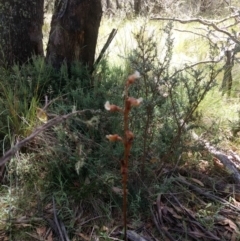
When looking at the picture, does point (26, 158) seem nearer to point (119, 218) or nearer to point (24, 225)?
point (24, 225)

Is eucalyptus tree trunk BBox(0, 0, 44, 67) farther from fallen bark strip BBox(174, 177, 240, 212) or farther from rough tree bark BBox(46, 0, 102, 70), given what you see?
fallen bark strip BBox(174, 177, 240, 212)

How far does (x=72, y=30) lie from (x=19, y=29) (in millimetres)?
479

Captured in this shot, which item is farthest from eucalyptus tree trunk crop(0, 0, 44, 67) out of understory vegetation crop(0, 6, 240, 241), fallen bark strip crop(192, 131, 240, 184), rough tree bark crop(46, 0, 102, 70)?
fallen bark strip crop(192, 131, 240, 184)

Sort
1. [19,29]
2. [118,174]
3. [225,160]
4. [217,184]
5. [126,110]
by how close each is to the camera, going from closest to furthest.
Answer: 1. [126,110]
2. [118,174]
3. [217,184]
4. [225,160]
5. [19,29]


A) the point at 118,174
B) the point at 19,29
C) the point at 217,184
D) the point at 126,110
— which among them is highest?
the point at 126,110

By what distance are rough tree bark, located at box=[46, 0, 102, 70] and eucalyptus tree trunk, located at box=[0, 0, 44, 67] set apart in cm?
16

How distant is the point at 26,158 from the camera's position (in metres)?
2.28

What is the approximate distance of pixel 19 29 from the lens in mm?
3234

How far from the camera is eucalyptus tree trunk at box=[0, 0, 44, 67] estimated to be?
317cm

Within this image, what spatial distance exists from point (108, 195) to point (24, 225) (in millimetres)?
500

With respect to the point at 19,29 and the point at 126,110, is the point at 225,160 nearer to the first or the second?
the point at 126,110

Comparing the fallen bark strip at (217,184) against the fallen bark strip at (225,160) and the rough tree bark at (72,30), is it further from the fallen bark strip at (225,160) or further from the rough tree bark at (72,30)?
the rough tree bark at (72,30)

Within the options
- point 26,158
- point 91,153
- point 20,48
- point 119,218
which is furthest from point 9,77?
point 119,218

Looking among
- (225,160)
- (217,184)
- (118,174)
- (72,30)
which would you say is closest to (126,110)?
(118,174)
